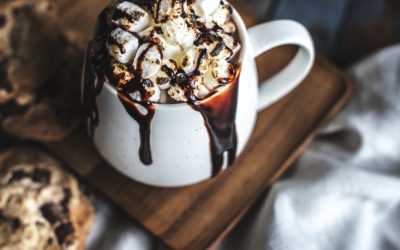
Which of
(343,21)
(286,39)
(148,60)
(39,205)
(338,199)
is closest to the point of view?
(148,60)

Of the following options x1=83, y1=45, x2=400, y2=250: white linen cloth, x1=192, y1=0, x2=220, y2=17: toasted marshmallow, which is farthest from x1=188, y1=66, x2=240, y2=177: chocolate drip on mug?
x1=83, y1=45, x2=400, y2=250: white linen cloth

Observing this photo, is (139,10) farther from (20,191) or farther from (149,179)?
(20,191)

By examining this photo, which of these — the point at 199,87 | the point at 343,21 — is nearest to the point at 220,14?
the point at 199,87

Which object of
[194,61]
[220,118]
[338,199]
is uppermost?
[194,61]

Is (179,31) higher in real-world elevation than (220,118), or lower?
higher

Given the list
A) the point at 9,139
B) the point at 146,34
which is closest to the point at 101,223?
the point at 9,139

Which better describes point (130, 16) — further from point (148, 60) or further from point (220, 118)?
point (220, 118)

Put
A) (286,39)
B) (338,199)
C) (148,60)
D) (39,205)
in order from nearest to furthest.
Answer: (148,60) → (286,39) → (39,205) → (338,199)

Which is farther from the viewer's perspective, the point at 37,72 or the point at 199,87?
the point at 37,72
